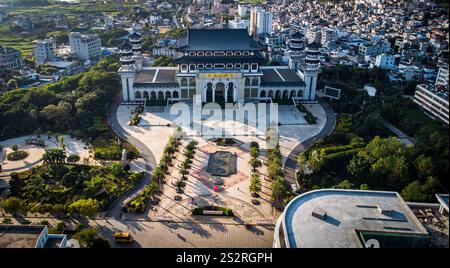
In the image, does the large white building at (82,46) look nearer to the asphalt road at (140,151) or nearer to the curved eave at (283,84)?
the asphalt road at (140,151)

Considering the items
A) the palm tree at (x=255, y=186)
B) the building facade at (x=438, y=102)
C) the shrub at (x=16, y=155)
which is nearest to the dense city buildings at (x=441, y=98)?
the building facade at (x=438, y=102)

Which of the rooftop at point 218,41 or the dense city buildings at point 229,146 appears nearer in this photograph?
the dense city buildings at point 229,146

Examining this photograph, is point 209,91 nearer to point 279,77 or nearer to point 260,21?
point 279,77

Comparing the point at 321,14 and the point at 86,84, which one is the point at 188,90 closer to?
the point at 86,84

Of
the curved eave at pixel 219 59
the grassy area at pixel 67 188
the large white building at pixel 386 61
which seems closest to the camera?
the grassy area at pixel 67 188

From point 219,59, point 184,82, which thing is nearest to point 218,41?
point 219,59

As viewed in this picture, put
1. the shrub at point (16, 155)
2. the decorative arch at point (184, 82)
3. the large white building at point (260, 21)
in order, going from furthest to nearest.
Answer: the large white building at point (260, 21), the decorative arch at point (184, 82), the shrub at point (16, 155)

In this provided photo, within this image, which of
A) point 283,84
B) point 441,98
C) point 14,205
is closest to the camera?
point 441,98

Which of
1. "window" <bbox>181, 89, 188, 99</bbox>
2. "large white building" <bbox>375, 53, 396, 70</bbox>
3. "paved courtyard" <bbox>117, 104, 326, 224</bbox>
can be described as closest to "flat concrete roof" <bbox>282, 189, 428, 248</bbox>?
"paved courtyard" <bbox>117, 104, 326, 224</bbox>
